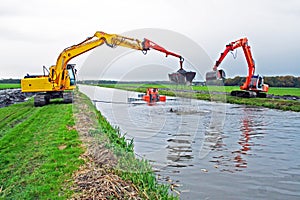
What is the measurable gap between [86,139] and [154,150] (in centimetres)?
228

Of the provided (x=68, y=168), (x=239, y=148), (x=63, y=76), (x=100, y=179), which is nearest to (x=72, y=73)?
(x=63, y=76)

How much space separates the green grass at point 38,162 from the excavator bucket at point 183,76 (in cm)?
1278

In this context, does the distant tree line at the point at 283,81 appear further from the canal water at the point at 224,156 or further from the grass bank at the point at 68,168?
the grass bank at the point at 68,168

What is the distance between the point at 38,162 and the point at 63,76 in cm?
1661

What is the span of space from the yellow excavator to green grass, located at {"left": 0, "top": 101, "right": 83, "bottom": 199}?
9.16 metres

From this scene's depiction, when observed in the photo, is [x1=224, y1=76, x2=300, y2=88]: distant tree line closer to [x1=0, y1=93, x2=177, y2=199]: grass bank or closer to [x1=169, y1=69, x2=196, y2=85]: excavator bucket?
[x1=169, y1=69, x2=196, y2=85]: excavator bucket

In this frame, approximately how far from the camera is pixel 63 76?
24.1m

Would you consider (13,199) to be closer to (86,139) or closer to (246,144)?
(86,139)

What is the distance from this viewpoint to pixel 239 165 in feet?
31.2

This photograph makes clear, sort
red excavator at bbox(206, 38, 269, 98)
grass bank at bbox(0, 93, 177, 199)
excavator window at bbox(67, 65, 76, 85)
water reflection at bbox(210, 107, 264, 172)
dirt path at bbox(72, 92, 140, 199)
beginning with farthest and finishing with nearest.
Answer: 1. red excavator at bbox(206, 38, 269, 98)
2. excavator window at bbox(67, 65, 76, 85)
3. water reflection at bbox(210, 107, 264, 172)
4. grass bank at bbox(0, 93, 177, 199)
5. dirt path at bbox(72, 92, 140, 199)

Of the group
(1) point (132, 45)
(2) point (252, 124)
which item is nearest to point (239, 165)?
(2) point (252, 124)

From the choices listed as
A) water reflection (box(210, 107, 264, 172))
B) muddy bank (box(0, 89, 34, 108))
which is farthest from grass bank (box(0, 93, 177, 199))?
muddy bank (box(0, 89, 34, 108))

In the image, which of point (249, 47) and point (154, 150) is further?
point (249, 47)

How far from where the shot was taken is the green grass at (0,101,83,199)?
6.32 m
